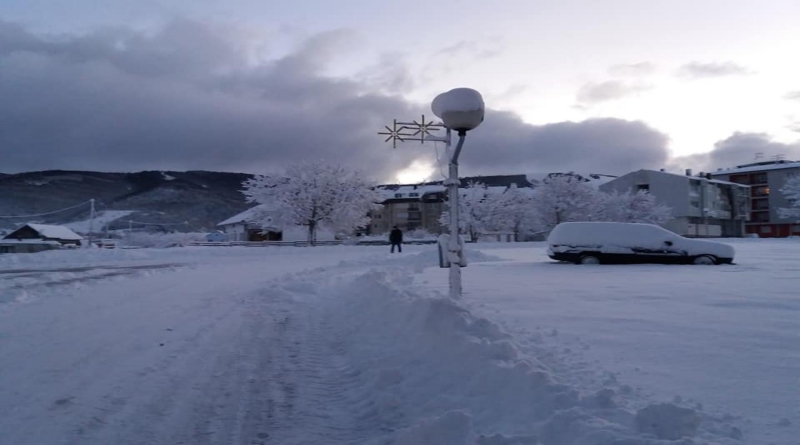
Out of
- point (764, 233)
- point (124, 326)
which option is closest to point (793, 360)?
point (124, 326)

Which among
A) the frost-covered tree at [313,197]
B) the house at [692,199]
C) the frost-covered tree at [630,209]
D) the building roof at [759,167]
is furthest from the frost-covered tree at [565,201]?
the building roof at [759,167]

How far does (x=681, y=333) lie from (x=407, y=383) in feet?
10.4

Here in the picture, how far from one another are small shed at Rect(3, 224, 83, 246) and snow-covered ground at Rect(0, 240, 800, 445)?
253 feet

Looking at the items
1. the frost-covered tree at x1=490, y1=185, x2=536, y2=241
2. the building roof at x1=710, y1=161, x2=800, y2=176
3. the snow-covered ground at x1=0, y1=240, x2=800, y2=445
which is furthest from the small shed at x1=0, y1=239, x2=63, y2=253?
the building roof at x1=710, y1=161, x2=800, y2=176

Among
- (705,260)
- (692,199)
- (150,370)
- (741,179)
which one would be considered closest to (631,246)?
(705,260)

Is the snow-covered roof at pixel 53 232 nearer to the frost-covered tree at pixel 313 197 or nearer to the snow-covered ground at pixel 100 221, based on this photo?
the snow-covered ground at pixel 100 221

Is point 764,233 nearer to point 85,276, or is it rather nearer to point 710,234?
point 710,234

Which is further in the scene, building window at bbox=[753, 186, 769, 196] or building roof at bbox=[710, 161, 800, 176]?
building window at bbox=[753, 186, 769, 196]

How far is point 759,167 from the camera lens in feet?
323

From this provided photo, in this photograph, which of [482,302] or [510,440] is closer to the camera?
[510,440]

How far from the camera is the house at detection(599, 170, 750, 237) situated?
77.1 meters

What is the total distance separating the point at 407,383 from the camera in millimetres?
5137

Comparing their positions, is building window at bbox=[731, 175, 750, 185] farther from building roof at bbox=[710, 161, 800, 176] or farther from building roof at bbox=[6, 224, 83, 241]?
building roof at bbox=[6, 224, 83, 241]

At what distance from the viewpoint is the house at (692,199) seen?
77125mm
